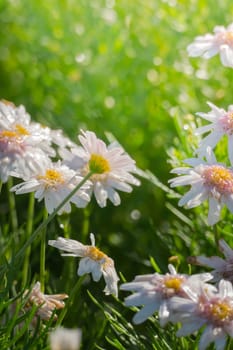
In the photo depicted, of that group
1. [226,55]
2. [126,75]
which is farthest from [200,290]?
[126,75]

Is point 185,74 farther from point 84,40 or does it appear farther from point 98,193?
point 98,193

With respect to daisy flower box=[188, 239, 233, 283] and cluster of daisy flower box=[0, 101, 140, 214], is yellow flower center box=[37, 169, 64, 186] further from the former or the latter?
daisy flower box=[188, 239, 233, 283]

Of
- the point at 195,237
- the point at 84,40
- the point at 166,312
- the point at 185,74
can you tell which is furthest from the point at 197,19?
the point at 166,312

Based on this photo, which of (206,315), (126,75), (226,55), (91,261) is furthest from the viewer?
(126,75)

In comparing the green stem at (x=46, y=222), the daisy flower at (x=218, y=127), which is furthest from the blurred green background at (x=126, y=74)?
the green stem at (x=46, y=222)

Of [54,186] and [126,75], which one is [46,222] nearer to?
[54,186]

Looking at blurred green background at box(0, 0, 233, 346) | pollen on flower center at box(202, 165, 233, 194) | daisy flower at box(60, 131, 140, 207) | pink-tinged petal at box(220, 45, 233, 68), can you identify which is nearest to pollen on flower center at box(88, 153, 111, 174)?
daisy flower at box(60, 131, 140, 207)
